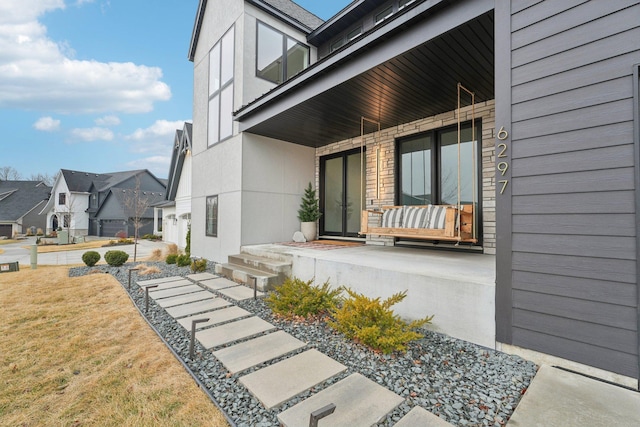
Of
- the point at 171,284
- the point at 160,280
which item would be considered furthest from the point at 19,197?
the point at 171,284

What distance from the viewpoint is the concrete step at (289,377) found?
79.9 inches

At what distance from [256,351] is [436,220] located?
141 inches

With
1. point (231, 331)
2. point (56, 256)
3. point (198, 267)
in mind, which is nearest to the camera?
point (231, 331)

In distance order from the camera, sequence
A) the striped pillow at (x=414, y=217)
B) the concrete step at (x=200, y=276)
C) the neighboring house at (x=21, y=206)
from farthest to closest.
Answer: the neighboring house at (x=21, y=206) → the concrete step at (x=200, y=276) → the striped pillow at (x=414, y=217)

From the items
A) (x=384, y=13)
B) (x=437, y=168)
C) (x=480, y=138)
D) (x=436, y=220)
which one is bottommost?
(x=436, y=220)

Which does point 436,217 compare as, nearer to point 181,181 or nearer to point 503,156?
point 503,156

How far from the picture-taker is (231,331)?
3213mm

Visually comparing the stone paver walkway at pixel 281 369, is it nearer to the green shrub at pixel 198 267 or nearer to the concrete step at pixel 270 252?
the concrete step at pixel 270 252

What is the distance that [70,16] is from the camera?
21156 millimetres

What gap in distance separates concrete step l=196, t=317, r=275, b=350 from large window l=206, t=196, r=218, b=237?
4585 mm

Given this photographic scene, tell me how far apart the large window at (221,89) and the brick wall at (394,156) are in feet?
9.05

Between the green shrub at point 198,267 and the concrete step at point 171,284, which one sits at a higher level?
the green shrub at point 198,267

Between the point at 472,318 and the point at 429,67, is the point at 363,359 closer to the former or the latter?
the point at 472,318

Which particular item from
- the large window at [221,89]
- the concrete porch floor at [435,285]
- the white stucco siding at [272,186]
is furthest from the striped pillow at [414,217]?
Result: the large window at [221,89]
